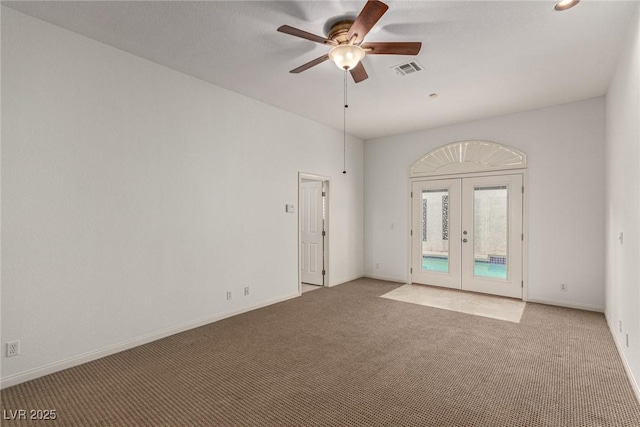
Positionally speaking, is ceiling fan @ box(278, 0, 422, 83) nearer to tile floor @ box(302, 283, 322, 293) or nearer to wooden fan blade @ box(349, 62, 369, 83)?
wooden fan blade @ box(349, 62, 369, 83)

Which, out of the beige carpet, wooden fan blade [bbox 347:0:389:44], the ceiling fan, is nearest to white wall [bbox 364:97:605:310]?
the beige carpet

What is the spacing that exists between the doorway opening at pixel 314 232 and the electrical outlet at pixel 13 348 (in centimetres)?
417

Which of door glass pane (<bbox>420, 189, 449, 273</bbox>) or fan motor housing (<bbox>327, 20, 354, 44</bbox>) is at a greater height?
fan motor housing (<bbox>327, 20, 354, 44</bbox>)

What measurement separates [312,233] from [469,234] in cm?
294

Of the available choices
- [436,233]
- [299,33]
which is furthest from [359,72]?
[436,233]

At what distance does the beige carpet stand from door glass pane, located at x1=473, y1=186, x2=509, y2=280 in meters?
1.50

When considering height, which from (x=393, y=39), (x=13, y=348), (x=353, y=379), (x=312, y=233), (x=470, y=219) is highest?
(x=393, y=39)

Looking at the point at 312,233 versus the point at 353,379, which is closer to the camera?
the point at 353,379

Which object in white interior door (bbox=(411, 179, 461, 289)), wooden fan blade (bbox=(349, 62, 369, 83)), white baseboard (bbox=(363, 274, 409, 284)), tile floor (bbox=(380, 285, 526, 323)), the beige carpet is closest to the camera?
the beige carpet

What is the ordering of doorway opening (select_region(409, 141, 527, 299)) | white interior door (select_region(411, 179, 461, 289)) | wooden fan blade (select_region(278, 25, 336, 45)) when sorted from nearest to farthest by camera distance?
wooden fan blade (select_region(278, 25, 336, 45))
doorway opening (select_region(409, 141, 527, 299))
white interior door (select_region(411, 179, 461, 289))

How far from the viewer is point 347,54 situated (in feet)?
9.43

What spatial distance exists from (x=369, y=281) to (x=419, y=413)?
179 inches

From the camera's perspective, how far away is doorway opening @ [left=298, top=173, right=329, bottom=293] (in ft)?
21.3

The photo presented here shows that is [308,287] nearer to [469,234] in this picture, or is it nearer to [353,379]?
[469,234]
